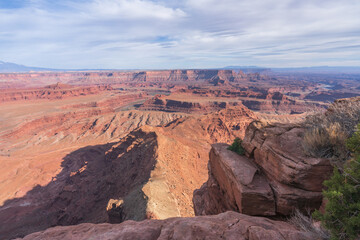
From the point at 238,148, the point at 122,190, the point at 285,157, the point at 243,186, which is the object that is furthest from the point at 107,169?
the point at 285,157

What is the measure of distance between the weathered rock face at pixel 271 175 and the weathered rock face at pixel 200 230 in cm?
137

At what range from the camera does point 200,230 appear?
5.94 meters

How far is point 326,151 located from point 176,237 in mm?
6912

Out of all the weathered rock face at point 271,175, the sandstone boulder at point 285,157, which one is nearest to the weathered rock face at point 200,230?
the weathered rock face at point 271,175

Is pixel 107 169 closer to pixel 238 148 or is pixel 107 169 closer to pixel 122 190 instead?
pixel 122 190

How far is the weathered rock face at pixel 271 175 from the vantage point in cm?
712

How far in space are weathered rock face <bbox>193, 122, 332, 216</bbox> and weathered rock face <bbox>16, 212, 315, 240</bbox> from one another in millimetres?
1375

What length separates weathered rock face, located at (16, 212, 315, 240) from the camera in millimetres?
5246

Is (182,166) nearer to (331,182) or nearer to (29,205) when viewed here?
(331,182)

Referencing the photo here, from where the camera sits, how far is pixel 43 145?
55656 mm

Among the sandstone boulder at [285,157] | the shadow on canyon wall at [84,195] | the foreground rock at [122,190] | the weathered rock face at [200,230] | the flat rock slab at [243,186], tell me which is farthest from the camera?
the shadow on canyon wall at [84,195]

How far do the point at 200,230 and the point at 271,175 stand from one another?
482 cm

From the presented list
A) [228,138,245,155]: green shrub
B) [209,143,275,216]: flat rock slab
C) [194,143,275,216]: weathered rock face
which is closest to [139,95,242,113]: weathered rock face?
[194,143,275,216]: weathered rock face

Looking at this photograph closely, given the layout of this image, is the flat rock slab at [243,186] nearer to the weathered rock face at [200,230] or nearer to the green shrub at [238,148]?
the green shrub at [238,148]
